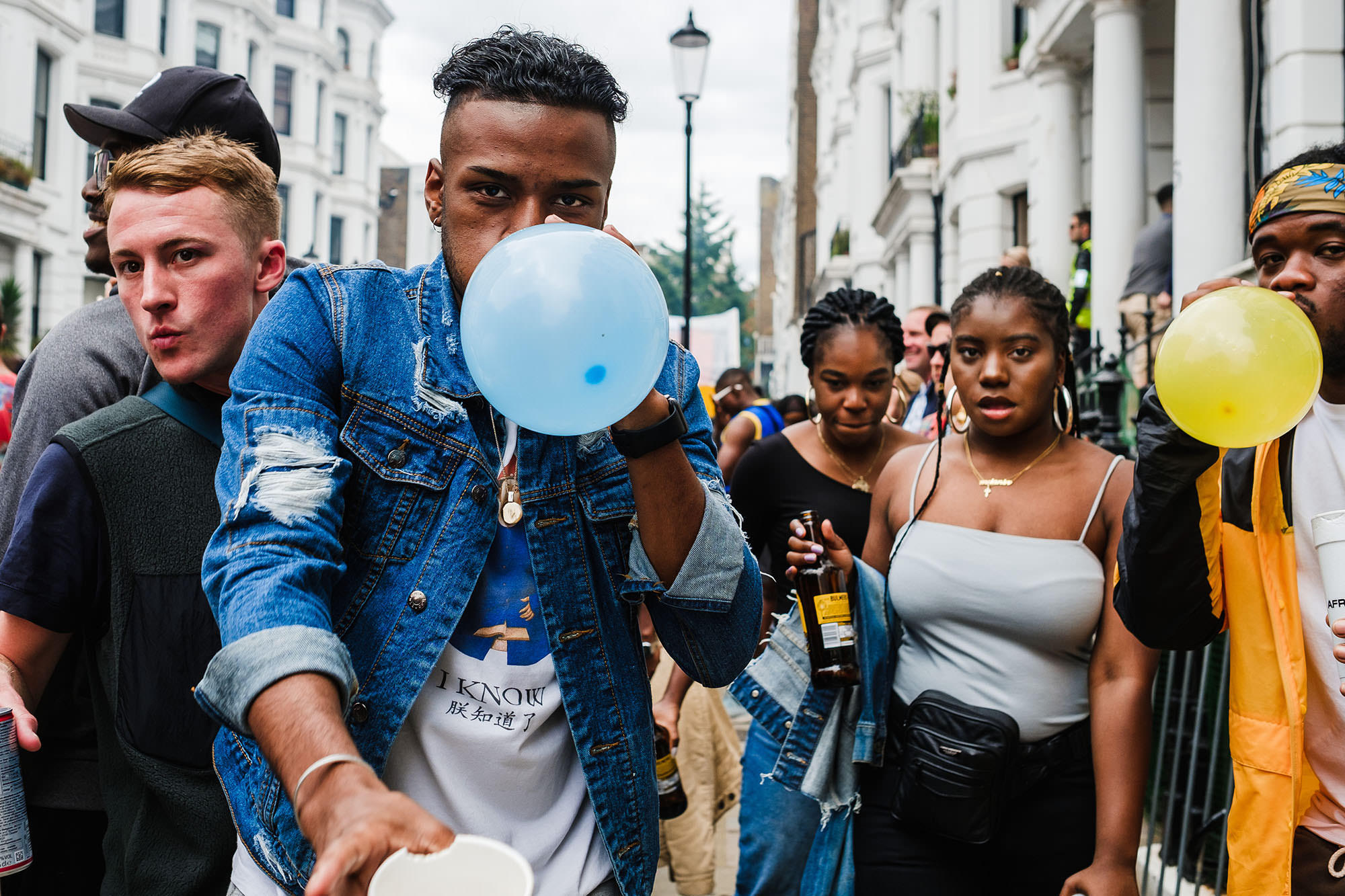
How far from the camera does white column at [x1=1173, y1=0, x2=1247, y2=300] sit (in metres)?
9.02

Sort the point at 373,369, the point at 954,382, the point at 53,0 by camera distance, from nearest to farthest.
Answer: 1. the point at 373,369
2. the point at 954,382
3. the point at 53,0

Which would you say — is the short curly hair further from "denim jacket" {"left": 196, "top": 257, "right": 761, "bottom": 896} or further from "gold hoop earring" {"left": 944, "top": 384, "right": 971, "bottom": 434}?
"gold hoop earring" {"left": 944, "top": 384, "right": 971, "bottom": 434}

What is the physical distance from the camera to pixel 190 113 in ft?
9.51

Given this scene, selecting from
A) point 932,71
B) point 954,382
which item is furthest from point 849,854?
point 932,71

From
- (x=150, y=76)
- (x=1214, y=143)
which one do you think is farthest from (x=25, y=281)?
(x=1214, y=143)

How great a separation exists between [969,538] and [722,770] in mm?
2556

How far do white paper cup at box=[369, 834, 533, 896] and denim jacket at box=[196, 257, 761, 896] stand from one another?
478 millimetres

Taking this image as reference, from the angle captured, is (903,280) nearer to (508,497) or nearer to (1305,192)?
(1305,192)

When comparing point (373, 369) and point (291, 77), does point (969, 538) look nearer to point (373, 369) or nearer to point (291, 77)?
point (373, 369)

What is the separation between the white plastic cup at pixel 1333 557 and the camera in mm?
2023

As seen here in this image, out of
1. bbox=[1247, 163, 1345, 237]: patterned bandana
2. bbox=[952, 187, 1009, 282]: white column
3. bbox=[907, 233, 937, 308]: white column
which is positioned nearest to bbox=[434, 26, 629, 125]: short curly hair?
bbox=[1247, 163, 1345, 237]: patterned bandana

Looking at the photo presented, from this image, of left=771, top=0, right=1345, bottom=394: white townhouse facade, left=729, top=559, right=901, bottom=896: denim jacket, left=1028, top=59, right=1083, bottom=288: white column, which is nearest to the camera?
left=729, top=559, right=901, bottom=896: denim jacket

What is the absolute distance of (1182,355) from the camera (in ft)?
6.88

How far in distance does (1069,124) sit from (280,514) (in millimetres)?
14695
